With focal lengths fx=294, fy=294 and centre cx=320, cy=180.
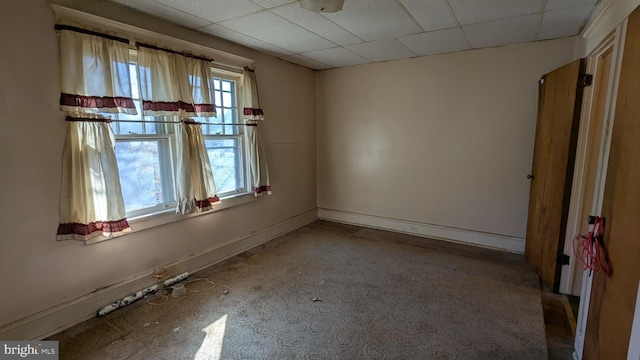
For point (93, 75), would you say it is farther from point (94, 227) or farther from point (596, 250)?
point (596, 250)

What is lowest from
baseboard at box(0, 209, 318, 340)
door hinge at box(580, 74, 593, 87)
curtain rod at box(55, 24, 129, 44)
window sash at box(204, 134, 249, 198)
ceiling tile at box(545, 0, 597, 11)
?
baseboard at box(0, 209, 318, 340)

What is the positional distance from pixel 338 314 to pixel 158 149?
7.08 ft

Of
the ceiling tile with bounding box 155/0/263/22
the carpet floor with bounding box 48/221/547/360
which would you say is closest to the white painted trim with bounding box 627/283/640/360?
the carpet floor with bounding box 48/221/547/360

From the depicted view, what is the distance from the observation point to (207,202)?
300 centimetres

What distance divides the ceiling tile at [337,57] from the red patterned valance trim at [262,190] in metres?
1.77

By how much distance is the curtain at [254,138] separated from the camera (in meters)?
3.44

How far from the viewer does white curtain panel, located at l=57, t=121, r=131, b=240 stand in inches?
83.4

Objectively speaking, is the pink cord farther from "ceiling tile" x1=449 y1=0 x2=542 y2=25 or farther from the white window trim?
the white window trim

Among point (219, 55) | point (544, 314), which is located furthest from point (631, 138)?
point (219, 55)

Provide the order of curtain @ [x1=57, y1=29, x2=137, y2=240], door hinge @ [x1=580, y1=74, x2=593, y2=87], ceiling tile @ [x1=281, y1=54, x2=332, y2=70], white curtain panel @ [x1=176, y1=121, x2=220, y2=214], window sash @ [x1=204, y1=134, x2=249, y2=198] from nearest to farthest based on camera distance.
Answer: curtain @ [x1=57, y1=29, x2=137, y2=240], door hinge @ [x1=580, y1=74, x2=593, y2=87], white curtain panel @ [x1=176, y1=121, x2=220, y2=214], window sash @ [x1=204, y1=134, x2=249, y2=198], ceiling tile @ [x1=281, y1=54, x2=332, y2=70]

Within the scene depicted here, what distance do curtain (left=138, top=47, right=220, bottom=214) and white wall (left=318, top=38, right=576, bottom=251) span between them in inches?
86.7

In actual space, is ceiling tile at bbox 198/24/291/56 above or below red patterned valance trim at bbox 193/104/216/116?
above

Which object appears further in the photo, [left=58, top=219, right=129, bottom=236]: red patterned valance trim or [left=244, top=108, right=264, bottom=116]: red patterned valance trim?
[left=244, top=108, right=264, bottom=116]: red patterned valance trim

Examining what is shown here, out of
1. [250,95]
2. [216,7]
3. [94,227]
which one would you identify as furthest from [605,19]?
[94,227]
